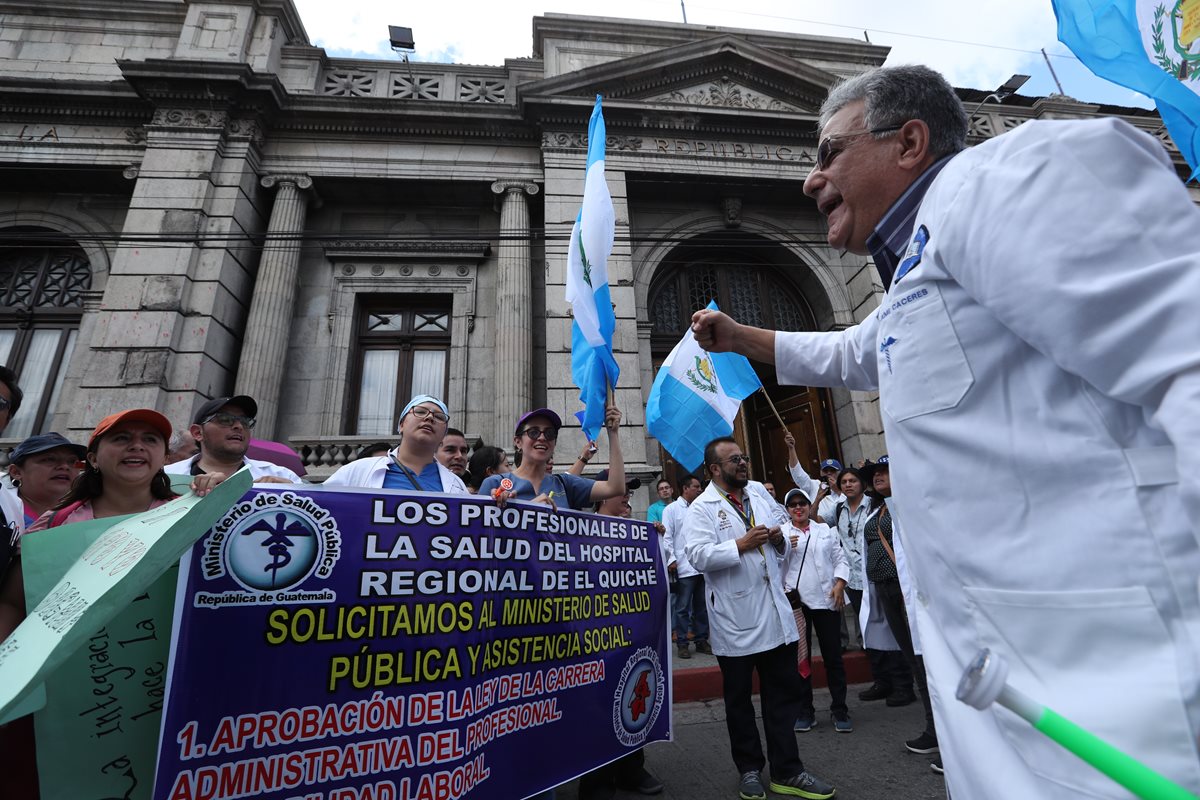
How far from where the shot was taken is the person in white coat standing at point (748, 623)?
3.29 m

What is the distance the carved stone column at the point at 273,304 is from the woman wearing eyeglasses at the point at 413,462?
19.0 ft

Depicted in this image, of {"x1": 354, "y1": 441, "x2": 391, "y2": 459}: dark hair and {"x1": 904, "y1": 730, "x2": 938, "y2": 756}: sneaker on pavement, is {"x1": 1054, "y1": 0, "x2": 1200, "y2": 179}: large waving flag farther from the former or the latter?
{"x1": 354, "y1": 441, "x2": 391, "y2": 459}: dark hair

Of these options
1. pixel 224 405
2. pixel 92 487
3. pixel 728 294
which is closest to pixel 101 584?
pixel 92 487

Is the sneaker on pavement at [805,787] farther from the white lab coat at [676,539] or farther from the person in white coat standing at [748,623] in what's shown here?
the white lab coat at [676,539]

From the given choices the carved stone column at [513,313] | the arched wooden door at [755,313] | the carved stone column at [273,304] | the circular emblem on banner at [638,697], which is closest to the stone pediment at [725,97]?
the arched wooden door at [755,313]

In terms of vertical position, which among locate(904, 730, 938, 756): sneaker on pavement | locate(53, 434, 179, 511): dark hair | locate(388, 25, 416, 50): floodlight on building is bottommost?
locate(904, 730, 938, 756): sneaker on pavement

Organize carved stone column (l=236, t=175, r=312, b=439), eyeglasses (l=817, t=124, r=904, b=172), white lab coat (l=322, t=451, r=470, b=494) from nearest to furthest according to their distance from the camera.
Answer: eyeglasses (l=817, t=124, r=904, b=172)
white lab coat (l=322, t=451, r=470, b=494)
carved stone column (l=236, t=175, r=312, b=439)

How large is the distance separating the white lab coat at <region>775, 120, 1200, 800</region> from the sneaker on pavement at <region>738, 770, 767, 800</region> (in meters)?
2.51

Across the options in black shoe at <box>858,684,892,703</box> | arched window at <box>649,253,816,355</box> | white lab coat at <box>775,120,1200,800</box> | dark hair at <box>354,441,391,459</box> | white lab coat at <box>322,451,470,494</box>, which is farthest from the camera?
arched window at <box>649,253,816,355</box>

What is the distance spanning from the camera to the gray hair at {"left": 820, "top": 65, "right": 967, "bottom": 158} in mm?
1396

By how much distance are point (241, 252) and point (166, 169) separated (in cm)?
166

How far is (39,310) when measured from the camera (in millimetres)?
9414

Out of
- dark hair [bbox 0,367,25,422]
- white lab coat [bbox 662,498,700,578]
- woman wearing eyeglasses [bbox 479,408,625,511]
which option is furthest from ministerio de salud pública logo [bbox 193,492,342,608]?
white lab coat [bbox 662,498,700,578]

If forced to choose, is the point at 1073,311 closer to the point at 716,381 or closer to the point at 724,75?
the point at 716,381
